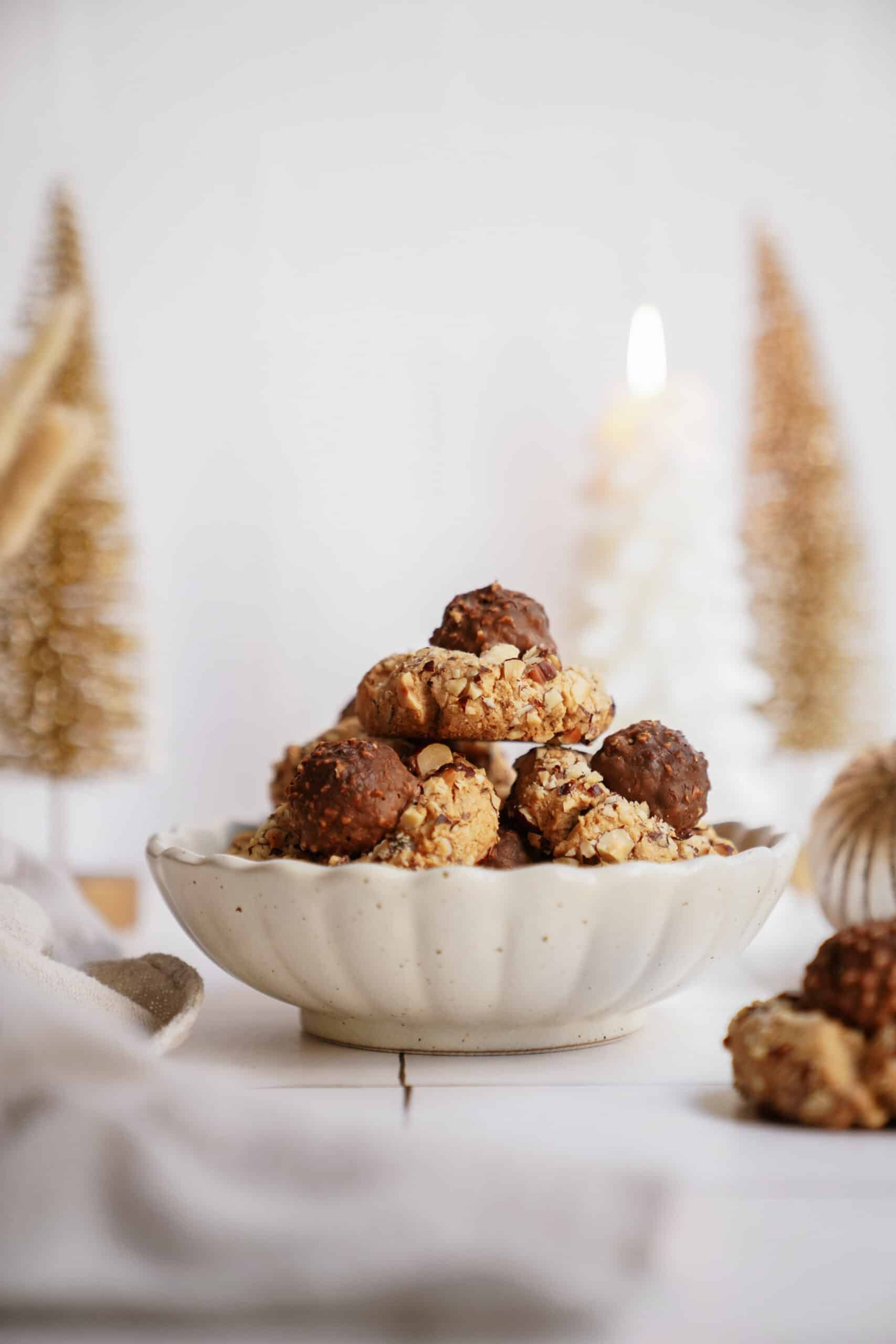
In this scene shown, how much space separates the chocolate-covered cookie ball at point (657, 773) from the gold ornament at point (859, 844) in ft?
1.25

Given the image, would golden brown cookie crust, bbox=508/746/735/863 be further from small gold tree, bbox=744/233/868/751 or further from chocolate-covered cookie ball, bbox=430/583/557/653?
small gold tree, bbox=744/233/868/751

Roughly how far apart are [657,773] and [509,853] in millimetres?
110

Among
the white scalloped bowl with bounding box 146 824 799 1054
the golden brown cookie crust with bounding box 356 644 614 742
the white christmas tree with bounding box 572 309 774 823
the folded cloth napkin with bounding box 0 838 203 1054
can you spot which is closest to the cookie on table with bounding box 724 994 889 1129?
the white scalloped bowl with bounding box 146 824 799 1054

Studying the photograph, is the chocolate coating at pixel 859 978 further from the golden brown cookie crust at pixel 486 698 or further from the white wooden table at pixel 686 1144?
the golden brown cookie crust at pixel 486 698

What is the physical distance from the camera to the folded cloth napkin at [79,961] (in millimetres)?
793

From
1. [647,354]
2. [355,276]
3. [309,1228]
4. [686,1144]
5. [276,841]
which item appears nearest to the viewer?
[309,1228]

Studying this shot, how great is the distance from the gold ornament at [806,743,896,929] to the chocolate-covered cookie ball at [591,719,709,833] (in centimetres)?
38

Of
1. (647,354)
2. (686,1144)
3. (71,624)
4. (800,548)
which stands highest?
(647,354)

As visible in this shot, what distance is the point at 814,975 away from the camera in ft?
2.19

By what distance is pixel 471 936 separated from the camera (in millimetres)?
732

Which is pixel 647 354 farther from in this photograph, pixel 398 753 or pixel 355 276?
pixel 398 753

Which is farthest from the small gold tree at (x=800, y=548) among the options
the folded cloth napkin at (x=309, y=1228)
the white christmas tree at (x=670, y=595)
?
the folded cloth napkin at (x=309, y=1228)

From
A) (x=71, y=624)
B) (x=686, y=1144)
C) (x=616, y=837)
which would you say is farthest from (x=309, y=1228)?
(x=71, y=624)

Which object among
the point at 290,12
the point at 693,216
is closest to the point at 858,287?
the point at 693,216
